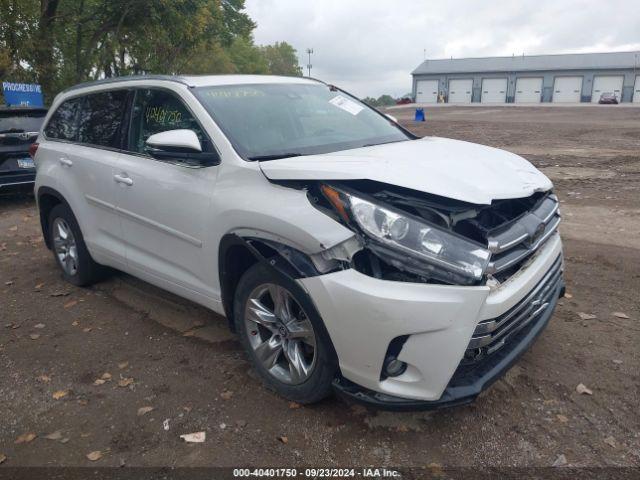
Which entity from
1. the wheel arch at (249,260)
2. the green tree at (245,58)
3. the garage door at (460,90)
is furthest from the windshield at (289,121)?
the garage door at (460,90)

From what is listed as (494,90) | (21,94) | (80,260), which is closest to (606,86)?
(494,90)

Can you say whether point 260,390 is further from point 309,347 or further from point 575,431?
point 575,431

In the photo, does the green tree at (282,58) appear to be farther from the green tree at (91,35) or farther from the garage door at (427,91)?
the green tree at (91,35)

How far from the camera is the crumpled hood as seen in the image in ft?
8.43

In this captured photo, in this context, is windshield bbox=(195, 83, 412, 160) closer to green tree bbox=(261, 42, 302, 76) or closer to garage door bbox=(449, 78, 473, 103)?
garage door bbox=(449, 78, 473, 103)

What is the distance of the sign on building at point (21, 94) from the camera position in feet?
43.7

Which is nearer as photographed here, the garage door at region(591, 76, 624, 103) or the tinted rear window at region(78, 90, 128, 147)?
the tinted rear window at region(78, 90, 128, 147)

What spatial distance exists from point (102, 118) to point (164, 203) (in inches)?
55.9

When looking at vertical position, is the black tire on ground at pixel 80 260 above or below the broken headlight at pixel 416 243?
below

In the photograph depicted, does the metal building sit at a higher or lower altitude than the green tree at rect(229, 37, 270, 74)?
lower

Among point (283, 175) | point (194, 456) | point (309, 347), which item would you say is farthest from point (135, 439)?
point (283, 175)

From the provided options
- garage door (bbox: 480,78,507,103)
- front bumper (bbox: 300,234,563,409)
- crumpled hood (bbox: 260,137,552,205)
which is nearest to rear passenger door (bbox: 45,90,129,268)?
crumpled hood (bbox: 260,137,552,205)

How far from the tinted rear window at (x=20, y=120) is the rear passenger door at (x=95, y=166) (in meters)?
4.45

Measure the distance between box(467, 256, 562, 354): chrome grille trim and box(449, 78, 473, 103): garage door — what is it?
265 feet
